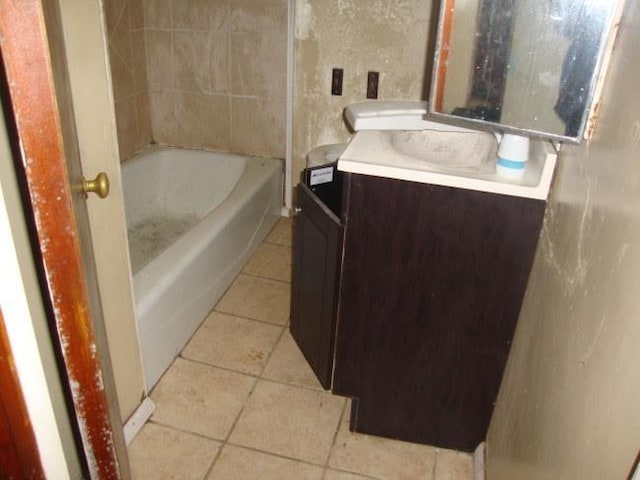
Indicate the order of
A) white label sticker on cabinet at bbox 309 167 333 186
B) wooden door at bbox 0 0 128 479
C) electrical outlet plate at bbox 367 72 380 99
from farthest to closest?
electrical outlet plate at bbox 367 72 380 99 < white label sticker on cabinet at bbox 309 167 333 186 < wooden door at bbox 0 0 128 479

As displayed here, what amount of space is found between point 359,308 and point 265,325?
0.74 metres

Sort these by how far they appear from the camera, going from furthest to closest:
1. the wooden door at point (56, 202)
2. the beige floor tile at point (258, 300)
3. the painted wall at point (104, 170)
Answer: the beige floor tile at point (258, 300) < the painted wall at point (104, 170) < the wooden door at point (56, 202)

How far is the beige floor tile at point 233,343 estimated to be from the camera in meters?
1.92

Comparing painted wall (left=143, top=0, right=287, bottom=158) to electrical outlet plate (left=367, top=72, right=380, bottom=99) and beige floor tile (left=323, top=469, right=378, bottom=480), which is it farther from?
beige floor tile (left=323, top=469, right=378, bottom=480)

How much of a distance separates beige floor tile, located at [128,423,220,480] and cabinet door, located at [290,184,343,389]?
434 mm

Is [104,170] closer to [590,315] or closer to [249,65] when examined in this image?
[590,315]

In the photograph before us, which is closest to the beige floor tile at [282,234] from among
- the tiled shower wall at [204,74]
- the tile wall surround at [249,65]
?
the tile wall surround at [249,65]

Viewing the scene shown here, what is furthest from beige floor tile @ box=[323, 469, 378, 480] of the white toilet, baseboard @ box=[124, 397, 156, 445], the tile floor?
the white toilet

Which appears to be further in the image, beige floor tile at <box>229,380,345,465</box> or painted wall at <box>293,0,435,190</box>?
painted wall at <box>293,0,435,190</box>

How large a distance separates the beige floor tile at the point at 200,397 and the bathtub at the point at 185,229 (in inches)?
2.3

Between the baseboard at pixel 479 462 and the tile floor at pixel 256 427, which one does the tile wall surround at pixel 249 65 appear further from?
the baseboard at pixel 479 462

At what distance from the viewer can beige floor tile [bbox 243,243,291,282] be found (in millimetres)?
2449

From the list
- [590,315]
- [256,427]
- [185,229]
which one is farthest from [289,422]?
[185,229]

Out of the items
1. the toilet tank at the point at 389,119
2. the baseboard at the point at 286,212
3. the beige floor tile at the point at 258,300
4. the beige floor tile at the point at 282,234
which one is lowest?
the beige floor tile at the point at 258,300
